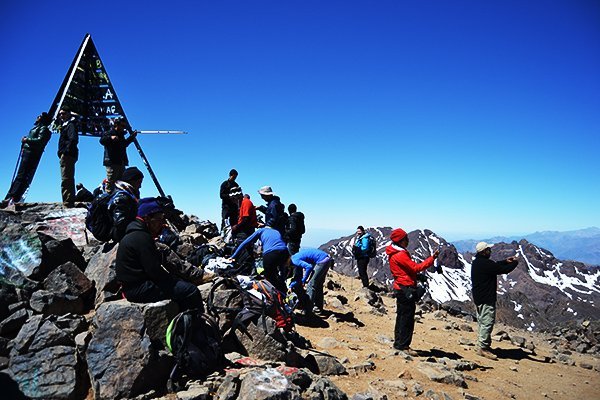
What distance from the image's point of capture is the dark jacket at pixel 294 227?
44.2 feet

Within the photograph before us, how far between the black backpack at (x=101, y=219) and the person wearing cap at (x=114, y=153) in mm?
4186

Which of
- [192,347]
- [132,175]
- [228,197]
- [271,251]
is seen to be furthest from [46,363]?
[228,197]

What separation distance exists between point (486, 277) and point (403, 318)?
10.4ft

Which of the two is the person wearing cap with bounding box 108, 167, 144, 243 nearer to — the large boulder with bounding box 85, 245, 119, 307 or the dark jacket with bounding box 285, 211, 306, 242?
the large boulder with bounding box 85, 245, 119, 307

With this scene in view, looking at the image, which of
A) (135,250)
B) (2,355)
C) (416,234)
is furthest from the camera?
(416,234)

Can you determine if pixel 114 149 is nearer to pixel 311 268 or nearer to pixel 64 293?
pixel 64 293

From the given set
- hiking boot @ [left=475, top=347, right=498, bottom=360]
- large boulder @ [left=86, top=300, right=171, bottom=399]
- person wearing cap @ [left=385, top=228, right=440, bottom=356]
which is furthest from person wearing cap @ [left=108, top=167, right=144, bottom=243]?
hiking boot @ [left=475, top=347, right=498, bottom=360]

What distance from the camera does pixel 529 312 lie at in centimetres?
6181

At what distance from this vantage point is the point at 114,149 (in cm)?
1134

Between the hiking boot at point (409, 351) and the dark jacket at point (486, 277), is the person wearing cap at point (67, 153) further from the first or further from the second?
the dark jacket at point (486, 277)

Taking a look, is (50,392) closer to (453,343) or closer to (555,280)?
(453,343)

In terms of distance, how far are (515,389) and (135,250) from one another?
897cm

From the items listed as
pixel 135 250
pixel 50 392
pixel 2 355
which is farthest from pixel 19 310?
pixel 135 250

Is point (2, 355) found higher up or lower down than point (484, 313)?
higher up
